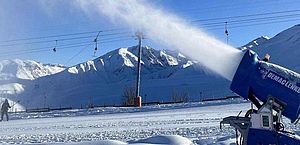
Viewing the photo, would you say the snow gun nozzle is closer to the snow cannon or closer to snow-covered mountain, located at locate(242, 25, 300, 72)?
the snow cannon

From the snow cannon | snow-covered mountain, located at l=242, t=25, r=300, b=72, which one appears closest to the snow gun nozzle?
the snow cannon

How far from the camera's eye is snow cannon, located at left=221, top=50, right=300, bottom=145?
561 centimetres

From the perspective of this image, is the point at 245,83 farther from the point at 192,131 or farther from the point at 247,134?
the point at 192,131

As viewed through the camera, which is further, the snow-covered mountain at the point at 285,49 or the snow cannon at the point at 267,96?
the snow-covered mountain at the point at 285,49

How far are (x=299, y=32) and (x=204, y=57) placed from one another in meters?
176

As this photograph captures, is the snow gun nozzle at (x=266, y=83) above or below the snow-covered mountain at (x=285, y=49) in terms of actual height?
below

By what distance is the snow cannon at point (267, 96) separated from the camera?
221 inches

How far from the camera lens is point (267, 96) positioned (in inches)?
224

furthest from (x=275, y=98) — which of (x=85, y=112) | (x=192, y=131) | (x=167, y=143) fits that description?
(x=85, y=112)

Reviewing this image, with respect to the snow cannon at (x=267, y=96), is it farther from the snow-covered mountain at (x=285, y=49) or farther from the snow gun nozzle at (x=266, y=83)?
the snow-covered mountain at (x=285, y=49)

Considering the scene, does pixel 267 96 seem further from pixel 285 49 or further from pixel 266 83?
pixel 285 49

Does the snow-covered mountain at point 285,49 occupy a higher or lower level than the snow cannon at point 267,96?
higher

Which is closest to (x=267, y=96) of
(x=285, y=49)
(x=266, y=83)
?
(x=266, y=83)

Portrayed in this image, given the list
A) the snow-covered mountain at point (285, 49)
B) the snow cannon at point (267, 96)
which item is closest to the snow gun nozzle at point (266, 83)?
the snow cannon at point (267, 96)
